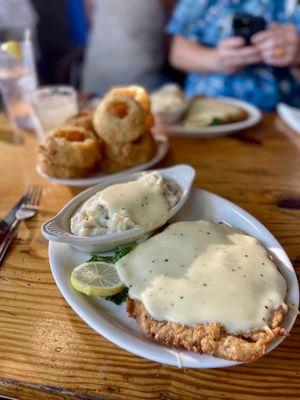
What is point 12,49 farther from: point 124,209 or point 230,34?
point 230,34

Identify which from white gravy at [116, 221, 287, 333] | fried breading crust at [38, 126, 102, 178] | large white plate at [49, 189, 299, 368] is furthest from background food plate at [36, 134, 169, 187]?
white gravy at [116, 221, 287, 333]

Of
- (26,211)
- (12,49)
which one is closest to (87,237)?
(26,211)

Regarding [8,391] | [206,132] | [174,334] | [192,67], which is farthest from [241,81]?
[8,391]

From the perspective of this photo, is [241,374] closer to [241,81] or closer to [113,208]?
[113,208]

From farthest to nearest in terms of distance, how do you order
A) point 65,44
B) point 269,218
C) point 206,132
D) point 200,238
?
point 65,44 < point 206,132 < point 269,218 < point 200,238

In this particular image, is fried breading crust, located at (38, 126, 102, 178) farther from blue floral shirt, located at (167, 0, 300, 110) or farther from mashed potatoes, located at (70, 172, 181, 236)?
blue floral shirt, located at (167, 0, 300, 110)

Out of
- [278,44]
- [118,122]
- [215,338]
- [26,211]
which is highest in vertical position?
[278,44]

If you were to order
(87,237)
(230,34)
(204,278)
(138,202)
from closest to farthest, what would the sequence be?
(204,278)
(87,237)
(138,202)
(230,34)
